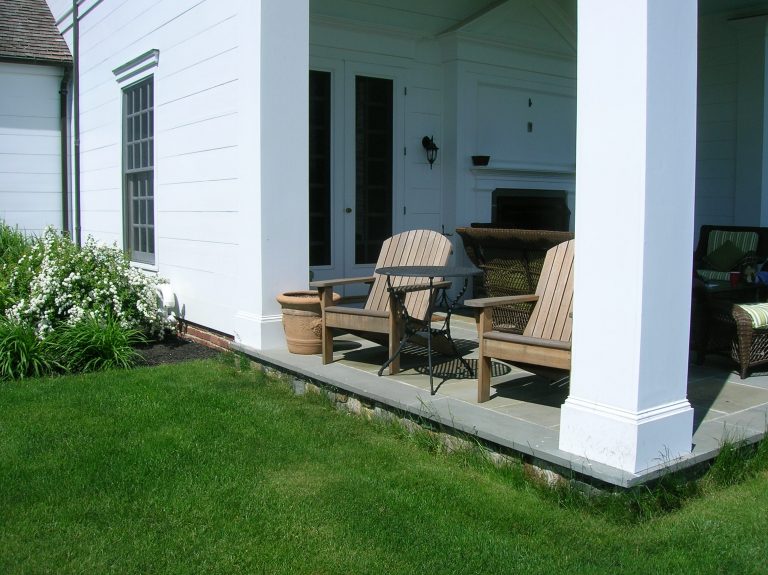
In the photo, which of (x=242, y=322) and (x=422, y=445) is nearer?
(x=422, y=445)

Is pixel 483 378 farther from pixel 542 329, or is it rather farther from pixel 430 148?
pixel 430 148

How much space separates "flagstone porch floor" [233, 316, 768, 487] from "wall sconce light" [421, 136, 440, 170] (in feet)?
9.21

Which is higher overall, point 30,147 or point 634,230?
point 30,147

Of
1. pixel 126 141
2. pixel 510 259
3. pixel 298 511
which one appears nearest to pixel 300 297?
pixel 510 259

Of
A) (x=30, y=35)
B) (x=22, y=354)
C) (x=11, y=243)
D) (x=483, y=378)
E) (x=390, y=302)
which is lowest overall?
(x=22, y=354)

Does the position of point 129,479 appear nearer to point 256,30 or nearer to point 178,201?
point 256,30

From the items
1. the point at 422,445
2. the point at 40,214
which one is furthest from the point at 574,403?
the point at 40,214

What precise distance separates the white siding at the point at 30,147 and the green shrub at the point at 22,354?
16.9ft

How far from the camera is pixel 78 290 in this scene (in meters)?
6.75

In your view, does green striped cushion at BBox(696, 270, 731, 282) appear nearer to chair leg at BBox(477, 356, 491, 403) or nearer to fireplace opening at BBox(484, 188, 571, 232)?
fireplace opening at BBox(484, 188, 571, 232)

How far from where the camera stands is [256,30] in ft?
18.6

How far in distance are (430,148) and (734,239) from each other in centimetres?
323

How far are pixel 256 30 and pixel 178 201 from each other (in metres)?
2.08

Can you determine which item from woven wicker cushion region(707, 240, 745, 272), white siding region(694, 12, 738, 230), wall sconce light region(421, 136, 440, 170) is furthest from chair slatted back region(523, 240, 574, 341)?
white siding region(694, 12, 738, 230)
